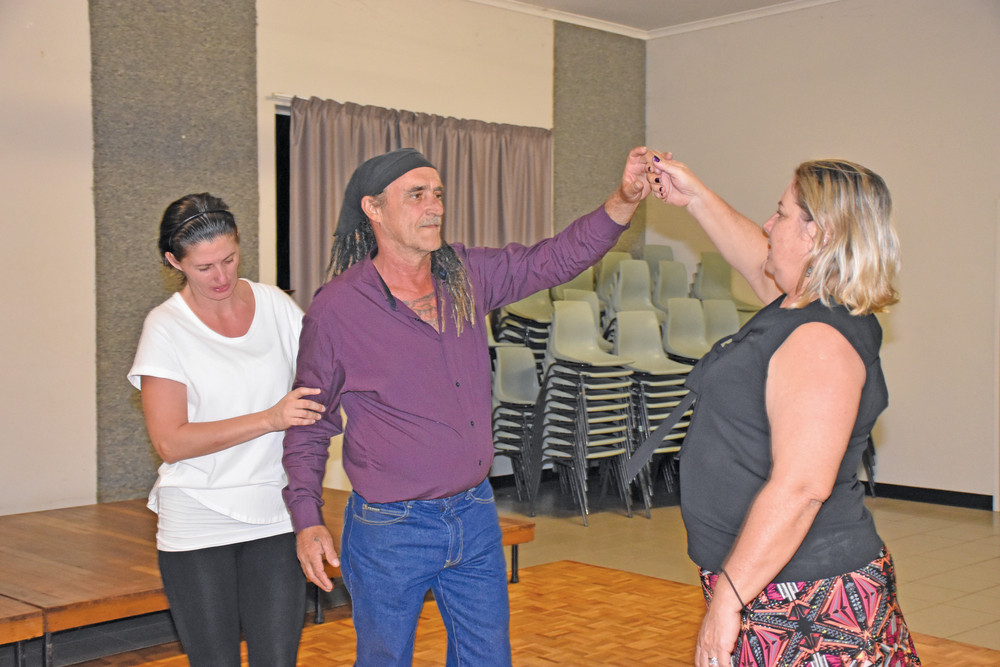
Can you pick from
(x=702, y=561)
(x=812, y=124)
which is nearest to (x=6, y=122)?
(x=702, y=561)

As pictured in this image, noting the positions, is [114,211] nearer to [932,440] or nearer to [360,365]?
[360,365]

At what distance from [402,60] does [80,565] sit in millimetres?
4574

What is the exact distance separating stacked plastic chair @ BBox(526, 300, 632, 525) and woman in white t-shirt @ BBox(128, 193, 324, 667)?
171 inches

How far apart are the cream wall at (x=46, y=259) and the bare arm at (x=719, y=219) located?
435 cm

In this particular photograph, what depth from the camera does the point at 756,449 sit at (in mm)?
1714

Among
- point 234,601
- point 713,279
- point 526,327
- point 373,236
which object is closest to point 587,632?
point 234,601

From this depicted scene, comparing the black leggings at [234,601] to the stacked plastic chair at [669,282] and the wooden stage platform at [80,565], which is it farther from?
the stacked plastic chair at [669,282]

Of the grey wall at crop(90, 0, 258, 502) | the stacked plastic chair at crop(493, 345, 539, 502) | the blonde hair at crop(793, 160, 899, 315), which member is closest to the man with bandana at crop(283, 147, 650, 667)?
the blonde hair at crop(793, 160, 899, 315)

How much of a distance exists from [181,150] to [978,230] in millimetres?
5457

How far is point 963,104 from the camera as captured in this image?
7148mm

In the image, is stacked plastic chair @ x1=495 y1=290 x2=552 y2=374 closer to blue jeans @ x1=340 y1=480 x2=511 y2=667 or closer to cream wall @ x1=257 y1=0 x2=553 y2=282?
cream wall @ x1=257 y1=0 x2=553 y2=282

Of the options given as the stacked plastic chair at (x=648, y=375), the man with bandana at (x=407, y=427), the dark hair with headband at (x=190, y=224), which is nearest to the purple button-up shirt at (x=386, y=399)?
the man with bandana at (x=407, y=427)

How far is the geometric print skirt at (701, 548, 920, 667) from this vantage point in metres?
1.66

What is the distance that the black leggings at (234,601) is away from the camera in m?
2.20
